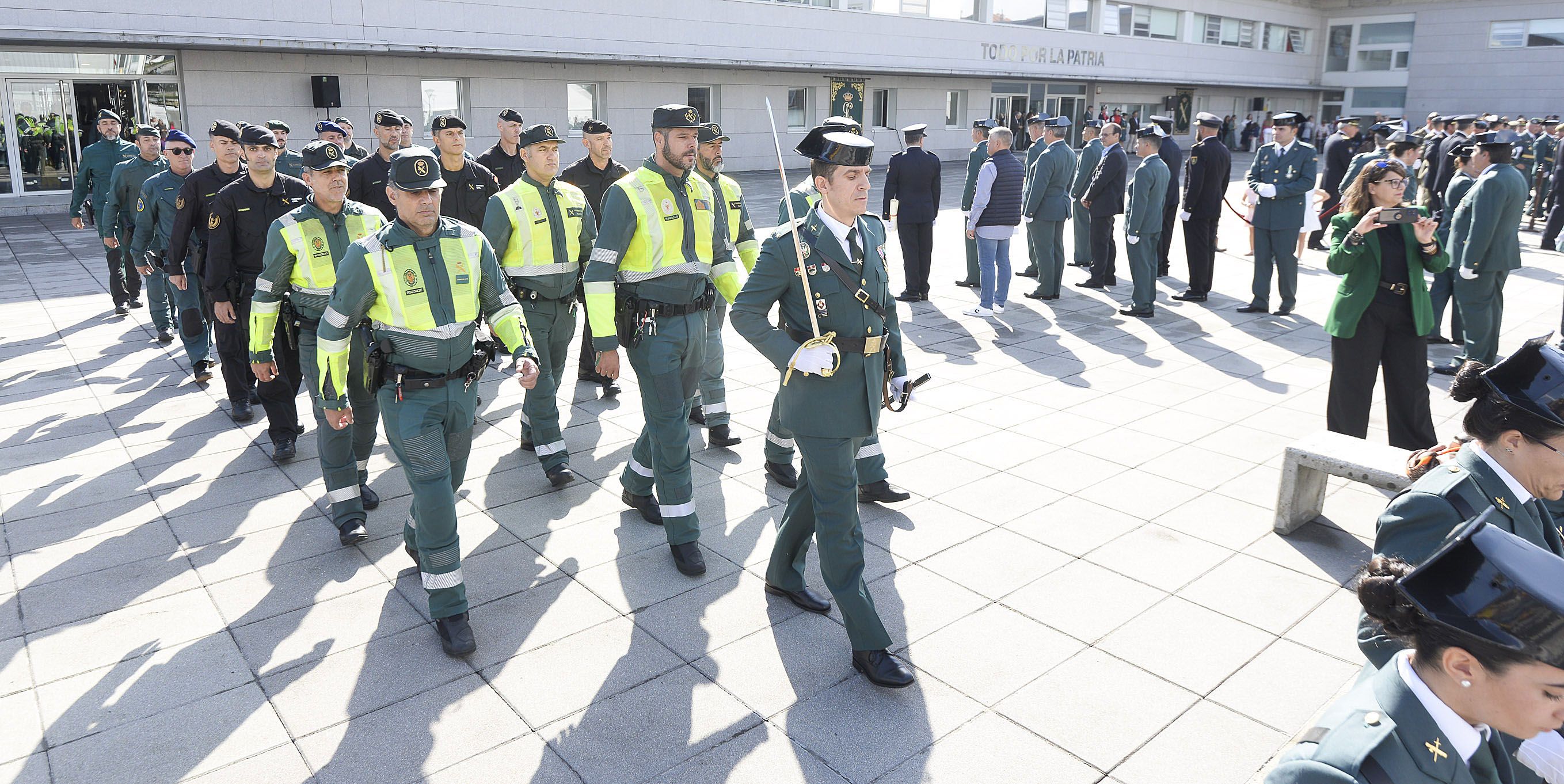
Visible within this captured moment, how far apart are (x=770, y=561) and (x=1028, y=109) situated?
35.4m

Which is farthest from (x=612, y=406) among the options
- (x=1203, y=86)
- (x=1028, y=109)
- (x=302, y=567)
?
(x=1203, y=86)

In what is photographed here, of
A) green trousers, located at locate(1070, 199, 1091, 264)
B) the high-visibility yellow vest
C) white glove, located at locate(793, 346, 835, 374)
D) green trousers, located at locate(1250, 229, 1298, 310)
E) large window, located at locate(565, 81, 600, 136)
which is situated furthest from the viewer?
large window, located at locate(565, 81, 600, 136)

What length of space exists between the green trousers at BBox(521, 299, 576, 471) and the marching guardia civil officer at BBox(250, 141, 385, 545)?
0.96m

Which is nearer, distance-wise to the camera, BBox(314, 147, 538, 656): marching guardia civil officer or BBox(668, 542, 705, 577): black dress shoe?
BBox(314, 147, 538, 656): marching guardia civil officer

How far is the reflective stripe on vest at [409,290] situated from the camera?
429 cm

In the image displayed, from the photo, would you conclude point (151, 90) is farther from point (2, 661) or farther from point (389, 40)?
point (2, 661)

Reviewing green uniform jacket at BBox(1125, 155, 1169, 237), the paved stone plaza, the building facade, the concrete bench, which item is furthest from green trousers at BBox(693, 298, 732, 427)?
the building facade

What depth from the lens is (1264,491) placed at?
605 centimetres

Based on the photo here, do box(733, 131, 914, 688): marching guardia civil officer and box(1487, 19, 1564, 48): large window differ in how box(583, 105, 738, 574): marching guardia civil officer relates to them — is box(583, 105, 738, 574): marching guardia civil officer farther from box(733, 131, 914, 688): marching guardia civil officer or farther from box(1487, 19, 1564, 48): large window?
box(1487, 19, 1564, 48): large window

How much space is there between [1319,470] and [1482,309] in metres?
4.55

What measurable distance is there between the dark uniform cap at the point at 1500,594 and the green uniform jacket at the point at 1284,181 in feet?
32.3

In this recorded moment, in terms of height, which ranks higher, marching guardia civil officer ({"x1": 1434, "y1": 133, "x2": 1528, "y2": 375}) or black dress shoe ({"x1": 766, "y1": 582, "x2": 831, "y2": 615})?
marching guardia civil officer ({"x1": 1434, "y1": 133, "x2": 1528, "y2": 375})

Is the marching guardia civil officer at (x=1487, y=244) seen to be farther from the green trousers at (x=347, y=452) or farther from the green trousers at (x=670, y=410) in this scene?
the green trousers at (x=347, y=452)

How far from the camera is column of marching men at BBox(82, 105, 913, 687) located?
404 cm
